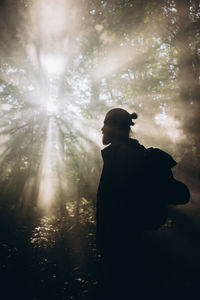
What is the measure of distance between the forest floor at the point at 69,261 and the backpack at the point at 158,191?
0.89 m

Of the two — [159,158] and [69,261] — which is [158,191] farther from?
[69,261]

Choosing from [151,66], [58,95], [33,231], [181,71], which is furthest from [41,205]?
[151,66]

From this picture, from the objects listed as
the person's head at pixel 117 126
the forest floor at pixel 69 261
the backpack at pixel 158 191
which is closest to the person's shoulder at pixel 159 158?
the backpack at pixel 158 191

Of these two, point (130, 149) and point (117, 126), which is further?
point (117, 126)


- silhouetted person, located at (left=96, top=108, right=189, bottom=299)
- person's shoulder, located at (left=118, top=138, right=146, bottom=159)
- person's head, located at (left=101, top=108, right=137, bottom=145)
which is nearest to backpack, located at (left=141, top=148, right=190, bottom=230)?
silhouetted person, located at (left=96, top=108, right=189, bottom=299)

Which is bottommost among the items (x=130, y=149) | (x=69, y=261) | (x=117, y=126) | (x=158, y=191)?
(x=69, y=261)

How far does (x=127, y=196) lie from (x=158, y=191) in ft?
0.92

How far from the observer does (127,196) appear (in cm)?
149

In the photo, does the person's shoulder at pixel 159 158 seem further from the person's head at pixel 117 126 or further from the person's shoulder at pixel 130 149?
the person's head at pixel 117 126

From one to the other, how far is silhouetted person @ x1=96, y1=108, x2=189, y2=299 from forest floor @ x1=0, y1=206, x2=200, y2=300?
1.52 feet

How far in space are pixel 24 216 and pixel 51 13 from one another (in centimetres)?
838

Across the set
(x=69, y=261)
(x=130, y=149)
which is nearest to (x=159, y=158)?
(x=130, y=149)

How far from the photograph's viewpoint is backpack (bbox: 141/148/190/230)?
53.2 inches

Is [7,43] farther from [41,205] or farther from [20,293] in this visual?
[41,205]
